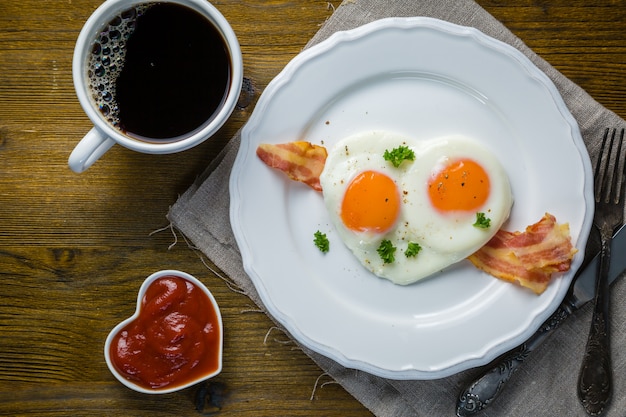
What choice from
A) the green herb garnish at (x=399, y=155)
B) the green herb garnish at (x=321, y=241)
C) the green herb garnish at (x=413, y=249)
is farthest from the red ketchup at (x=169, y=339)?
the green herb garnish at (x=399, y=155)

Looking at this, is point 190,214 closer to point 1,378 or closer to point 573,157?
point 1,378

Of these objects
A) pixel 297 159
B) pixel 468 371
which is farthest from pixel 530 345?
pixel 297 159

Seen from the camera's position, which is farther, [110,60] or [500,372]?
[500,372]

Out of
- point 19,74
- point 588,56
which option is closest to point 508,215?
point 588,56

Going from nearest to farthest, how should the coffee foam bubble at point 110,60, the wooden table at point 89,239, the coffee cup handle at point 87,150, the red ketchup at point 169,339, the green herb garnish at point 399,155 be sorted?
1. the coffee cup handle at point 87,150
2. the coffee foam bubble at point 110,60
3. the green herb garnish at point 399,155
4. the red ketchup at point 169,339
5. the wooden table at point 89,239

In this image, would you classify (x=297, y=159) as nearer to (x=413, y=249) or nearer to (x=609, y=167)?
Answer: (x=413, y=249)

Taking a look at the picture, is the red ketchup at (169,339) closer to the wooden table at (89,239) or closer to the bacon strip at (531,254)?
the wooden table at (89,239)
